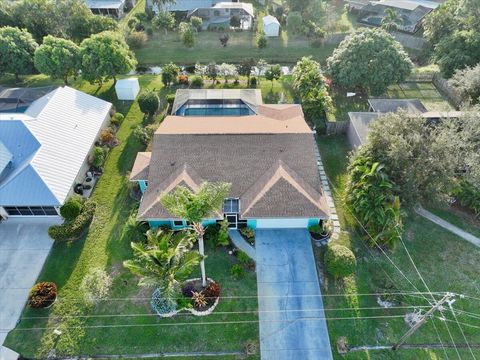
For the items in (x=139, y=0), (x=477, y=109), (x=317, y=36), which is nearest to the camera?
(x=477, y=109)

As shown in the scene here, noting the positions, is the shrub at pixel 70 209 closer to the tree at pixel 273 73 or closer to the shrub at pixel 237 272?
the shrub at pixel 237 272

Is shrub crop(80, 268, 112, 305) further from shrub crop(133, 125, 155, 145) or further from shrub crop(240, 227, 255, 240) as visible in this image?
shrub crop(133, 125, 155, 145)

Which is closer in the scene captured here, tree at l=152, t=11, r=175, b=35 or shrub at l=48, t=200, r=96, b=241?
shrub at l=48, t=200, r=96, b=241

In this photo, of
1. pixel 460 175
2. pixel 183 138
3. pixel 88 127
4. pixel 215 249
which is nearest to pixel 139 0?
pixel 88 127

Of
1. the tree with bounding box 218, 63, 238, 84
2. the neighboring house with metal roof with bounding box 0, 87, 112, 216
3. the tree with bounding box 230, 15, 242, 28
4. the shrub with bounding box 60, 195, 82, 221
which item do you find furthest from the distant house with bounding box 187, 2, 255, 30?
the shrub with bounding box 60, 195, 82, 221

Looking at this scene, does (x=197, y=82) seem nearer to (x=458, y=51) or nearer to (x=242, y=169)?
(x=242, y=169)

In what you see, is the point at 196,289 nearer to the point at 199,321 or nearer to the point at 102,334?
the point at 199,321
